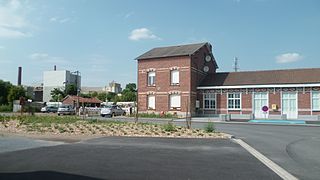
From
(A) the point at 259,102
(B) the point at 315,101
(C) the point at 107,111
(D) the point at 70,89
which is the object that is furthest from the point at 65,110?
(D) the point at 70,89

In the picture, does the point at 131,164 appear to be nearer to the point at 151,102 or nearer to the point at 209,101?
the point at 209,101

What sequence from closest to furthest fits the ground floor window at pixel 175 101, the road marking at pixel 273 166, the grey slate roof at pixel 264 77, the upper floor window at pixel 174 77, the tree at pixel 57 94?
the road marking at pixel 273 166 → the grey slate roof at pixel 264 77 → the ground floor window at pixel 175 101 → the upper floor window at pixel 174 77 → the tree at pixel 57 94

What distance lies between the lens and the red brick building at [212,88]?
43844mm

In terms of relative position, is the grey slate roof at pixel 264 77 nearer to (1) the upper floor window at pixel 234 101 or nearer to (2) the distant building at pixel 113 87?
(1) the upper floor window at pixel 234 101

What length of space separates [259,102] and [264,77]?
12.7 feet

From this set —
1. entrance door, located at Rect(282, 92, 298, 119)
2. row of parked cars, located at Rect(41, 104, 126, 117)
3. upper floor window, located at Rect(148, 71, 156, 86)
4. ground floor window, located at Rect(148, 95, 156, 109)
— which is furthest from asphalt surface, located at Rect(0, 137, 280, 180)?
upper floor window, located at Rect(148, 71, 156, 86)

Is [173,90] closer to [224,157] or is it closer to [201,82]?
[201,82]

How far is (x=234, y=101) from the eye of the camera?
47.7 m

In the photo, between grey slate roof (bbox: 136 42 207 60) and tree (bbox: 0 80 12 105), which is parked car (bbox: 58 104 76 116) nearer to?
grey slate roof (bbox: 136 42 207 60)

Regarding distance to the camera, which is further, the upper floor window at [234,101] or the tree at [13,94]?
the tree at [13,94]

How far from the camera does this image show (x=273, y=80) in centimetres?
4612

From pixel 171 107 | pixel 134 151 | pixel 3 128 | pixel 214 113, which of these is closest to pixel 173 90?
pixel 171 107

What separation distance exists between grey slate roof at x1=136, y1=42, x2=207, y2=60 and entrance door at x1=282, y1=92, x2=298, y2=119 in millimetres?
13015

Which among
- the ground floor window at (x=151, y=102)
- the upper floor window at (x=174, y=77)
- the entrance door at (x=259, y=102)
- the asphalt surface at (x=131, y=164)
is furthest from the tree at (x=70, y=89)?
the asphalt surface at (x=131, y=164)
